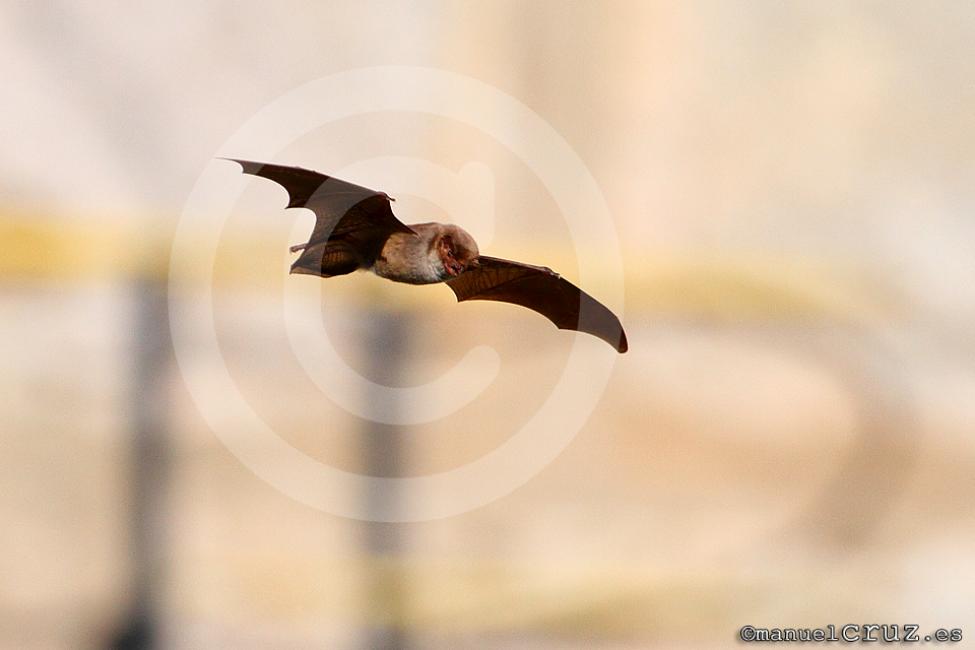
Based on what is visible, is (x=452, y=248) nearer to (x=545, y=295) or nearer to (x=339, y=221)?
(x=339, y=221)

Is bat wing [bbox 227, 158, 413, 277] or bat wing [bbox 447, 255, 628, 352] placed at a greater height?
bat wing [bbox 227, 158, 413, 277]

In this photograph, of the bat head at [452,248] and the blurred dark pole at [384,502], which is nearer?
the bat head at [452,248]

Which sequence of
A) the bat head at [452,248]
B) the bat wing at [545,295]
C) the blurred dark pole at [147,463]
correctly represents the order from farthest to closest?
the blurred dark pole at [147,463]
the bat wing at [545,295]
the bat head at [452,248]

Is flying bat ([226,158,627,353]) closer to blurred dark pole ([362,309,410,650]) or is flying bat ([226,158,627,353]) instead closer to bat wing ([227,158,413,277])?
bat wing ([227,158,413,277])

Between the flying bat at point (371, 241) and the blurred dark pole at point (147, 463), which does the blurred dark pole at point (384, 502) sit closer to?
the blurred dark pole at point (147, 463)

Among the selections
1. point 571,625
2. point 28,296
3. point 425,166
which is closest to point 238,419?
point 28,296

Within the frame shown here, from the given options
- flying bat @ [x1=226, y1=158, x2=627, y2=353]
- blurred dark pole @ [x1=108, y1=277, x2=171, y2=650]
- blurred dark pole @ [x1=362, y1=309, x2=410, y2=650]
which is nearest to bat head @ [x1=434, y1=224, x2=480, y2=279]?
flying bat @ [x1=226, y1=158, x2=627, y2=353]

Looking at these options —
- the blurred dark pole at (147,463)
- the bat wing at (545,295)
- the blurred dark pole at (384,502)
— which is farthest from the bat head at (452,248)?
the blurred dark pole at (147,463)
